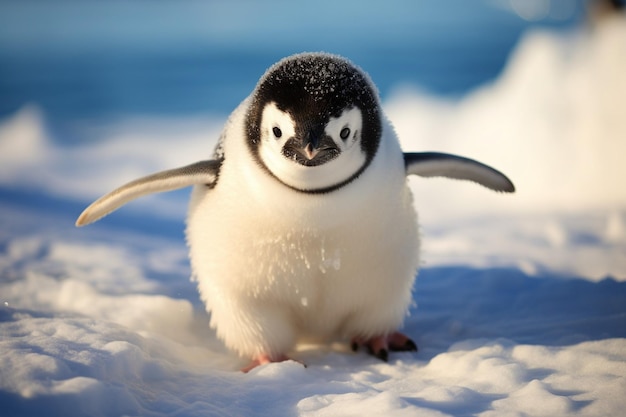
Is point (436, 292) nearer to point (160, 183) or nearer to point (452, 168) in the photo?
point (452, 168)

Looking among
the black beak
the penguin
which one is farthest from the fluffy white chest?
the black beak

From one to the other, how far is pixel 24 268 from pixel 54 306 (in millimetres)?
566

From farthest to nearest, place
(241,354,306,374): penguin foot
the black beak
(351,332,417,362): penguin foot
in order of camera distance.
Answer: (351,332,417,362): penguin foot
(241,354,306,374): penguin foot
the black beak

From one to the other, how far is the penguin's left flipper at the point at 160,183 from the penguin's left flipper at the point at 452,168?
1.77 ft

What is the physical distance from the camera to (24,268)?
2.52 meters

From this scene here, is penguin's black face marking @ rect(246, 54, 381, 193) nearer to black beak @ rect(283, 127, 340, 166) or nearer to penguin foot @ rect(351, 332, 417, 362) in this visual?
black beak @ rect(283, 127, 340, 166)

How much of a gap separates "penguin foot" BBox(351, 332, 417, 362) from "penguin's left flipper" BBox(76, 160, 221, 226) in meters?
0.63

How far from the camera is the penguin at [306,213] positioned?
1.48 metres

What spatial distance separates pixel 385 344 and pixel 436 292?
21.7 inches

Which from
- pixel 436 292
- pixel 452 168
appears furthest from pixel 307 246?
pixel 436 292

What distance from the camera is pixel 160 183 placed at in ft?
5.88

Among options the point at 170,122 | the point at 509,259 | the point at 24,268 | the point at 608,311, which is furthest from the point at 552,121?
the point at 170,122

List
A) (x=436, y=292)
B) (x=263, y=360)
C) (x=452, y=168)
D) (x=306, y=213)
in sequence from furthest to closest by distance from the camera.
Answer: (x=436, y=292) → (x=452, y=168) → (x=263, y=360) → (x=306, y=213)

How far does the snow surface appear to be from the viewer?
1439mm
